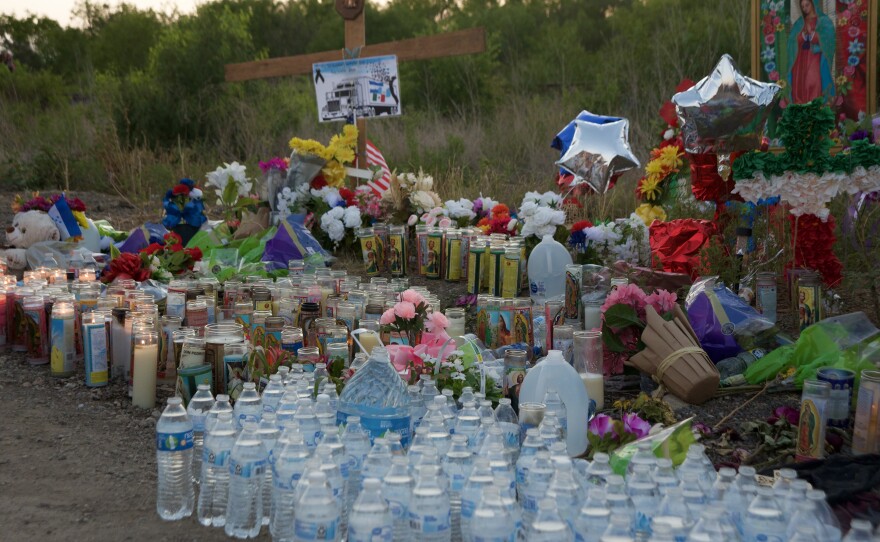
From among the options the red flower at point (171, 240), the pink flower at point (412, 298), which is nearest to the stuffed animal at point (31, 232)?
the red flower at point (171, 240)

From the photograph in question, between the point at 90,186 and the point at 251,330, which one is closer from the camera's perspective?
the point at 251,330

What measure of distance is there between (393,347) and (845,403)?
2.05 m

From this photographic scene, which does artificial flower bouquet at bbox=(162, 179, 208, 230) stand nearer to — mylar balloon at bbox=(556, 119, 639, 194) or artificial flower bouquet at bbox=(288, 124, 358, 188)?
artificial flower bouquet at bbox=(288, 124, 358, 188)

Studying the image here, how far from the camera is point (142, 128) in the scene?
1680cm

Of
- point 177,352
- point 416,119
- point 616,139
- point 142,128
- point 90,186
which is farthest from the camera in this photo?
point 142,128

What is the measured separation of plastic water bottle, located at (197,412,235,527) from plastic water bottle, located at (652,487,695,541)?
5.10 ft

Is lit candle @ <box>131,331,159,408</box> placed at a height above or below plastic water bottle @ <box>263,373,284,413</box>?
below

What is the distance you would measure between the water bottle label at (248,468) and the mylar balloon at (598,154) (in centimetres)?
533

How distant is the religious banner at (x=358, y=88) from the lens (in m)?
9.78

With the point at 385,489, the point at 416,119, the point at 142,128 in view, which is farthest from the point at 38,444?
the point at 142,128

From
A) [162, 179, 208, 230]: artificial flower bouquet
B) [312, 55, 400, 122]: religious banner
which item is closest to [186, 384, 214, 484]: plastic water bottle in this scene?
[162, 179, 208, 230]: artificial flower bouquet

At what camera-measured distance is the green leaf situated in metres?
4.80

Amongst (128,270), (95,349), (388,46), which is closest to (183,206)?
(128,270)

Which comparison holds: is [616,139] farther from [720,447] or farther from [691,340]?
[720,447]
